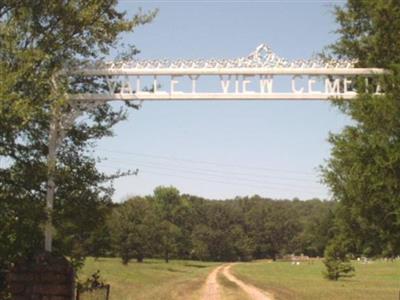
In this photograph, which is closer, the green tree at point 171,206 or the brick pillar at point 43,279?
the brick pillar at point 43,279

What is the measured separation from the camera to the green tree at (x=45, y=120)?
11016 millimetres

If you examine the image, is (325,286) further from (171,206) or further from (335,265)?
(171,206)

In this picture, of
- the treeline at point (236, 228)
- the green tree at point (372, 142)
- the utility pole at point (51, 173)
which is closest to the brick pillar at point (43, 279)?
the utility pole at point (51, 173)

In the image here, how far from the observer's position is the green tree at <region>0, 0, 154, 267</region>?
1102cm

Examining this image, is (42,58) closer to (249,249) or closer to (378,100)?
(378,100)

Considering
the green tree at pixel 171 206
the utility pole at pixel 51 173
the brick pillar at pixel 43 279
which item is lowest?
the brick pillar at pixel 43 279

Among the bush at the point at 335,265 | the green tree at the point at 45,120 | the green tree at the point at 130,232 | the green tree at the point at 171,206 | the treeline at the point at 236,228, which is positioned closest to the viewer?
the green tree at the point at 45,120

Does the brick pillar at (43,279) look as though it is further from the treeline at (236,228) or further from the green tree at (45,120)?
the treeline at (236,228)

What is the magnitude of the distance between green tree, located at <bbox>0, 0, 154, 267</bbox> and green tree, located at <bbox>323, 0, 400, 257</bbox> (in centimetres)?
481

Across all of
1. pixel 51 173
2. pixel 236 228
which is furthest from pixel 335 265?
pixel 236 228

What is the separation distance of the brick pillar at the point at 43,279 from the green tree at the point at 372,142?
5.92 metres

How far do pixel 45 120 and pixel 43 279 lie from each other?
3.05 m

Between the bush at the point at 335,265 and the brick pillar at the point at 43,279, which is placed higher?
the brick pillar at the point at 43,279

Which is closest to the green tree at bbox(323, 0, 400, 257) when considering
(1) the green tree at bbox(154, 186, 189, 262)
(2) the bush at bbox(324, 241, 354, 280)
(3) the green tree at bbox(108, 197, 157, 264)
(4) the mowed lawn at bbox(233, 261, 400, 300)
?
(4) the mowed lawn at bbox(233, 261, 400, 300)
